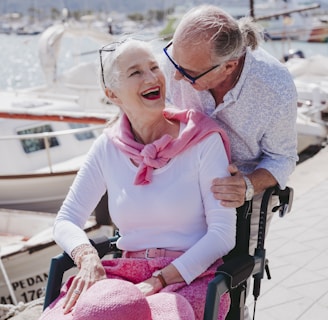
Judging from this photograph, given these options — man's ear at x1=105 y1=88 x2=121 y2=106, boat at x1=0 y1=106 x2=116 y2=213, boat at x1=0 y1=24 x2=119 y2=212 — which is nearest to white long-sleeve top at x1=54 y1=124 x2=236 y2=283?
man's ear at x1=105 y1=88 x2=121 y2=106

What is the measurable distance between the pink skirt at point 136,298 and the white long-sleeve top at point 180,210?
2.2 inches

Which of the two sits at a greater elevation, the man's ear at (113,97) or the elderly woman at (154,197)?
the man's ear at (113,97)

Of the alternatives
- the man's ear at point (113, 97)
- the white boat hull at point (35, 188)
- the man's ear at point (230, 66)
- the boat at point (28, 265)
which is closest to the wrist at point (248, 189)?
the man's ear at point (230, 66)

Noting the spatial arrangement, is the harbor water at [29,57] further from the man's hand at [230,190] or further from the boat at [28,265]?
the man's hand at [230,190]

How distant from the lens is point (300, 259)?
4.22m

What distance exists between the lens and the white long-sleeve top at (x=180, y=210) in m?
1.98

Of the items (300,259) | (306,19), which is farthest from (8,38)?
(300,259)

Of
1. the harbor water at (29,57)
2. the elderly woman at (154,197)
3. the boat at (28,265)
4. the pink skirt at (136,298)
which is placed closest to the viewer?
the pink skirt at (136,298)

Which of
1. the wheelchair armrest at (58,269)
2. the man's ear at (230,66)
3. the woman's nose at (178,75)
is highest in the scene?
the man's ear at (230,66)

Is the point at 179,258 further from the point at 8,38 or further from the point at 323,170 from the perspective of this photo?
the point at 8,38

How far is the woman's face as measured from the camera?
6.81 ft

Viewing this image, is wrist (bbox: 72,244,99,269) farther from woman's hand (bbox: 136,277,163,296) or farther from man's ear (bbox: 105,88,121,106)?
man's ear (bbox: 105,88,121,106)

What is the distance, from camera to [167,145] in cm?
206

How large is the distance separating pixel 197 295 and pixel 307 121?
29.3 feet
